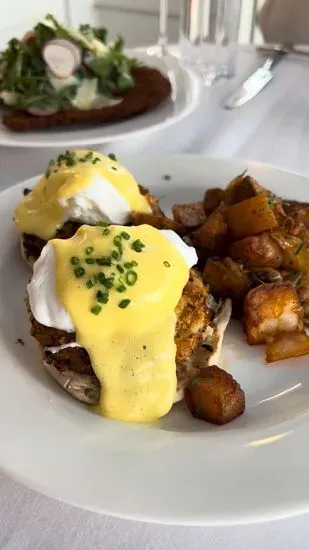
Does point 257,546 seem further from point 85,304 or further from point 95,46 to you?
point 95,46

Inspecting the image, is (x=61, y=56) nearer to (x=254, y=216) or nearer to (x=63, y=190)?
(x=63, y=190)

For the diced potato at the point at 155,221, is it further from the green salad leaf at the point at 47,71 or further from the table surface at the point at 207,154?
the green salad leaf at the point at 47,71

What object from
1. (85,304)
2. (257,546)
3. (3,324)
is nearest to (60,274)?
(85,304)

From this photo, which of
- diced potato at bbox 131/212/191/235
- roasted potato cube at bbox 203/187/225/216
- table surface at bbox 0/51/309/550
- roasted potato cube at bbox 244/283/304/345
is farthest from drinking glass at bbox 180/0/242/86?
roasted potato cube at bbox 244/283/304/345

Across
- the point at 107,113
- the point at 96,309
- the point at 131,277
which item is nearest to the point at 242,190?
the point at 131,277

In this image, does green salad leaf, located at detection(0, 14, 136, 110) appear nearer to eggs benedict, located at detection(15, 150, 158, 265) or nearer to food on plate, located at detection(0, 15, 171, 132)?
food on plate, located at detection(0, 15, 171, 132)

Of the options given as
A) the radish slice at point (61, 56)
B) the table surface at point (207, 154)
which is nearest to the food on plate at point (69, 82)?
the radish slice at point (61, 56)
